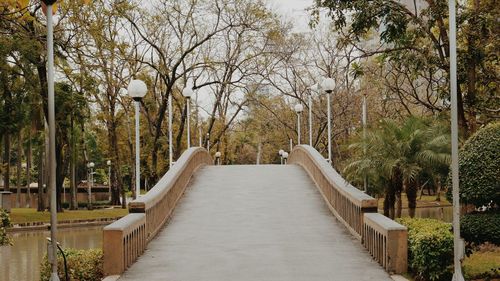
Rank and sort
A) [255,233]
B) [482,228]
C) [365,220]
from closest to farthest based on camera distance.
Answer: [482,228] < [365,220] < [255,233]

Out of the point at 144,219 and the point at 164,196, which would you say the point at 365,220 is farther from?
the point at 164,196

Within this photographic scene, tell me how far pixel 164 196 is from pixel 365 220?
5494 millimetres

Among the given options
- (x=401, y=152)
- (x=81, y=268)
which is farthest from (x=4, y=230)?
(x=401, y=152)

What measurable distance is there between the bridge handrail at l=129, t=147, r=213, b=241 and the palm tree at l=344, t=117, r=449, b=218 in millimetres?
4783

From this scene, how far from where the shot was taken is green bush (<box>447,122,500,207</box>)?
9812mm

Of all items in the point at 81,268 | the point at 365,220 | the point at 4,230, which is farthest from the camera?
the point at 4,230

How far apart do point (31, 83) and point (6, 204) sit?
963 cm

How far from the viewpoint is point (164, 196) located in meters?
16.2

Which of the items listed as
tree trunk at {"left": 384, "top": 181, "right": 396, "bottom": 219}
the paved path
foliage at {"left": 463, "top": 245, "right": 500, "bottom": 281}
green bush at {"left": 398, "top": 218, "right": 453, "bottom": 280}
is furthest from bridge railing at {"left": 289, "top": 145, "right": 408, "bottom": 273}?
tree trunk at {"left": 384, "top": 181, "right": 396, "bottom": 219}

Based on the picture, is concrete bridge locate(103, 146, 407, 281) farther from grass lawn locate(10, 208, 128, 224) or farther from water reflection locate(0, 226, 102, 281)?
grass lawn locate(10, 208, 128, 224)

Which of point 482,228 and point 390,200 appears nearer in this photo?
point 482,228

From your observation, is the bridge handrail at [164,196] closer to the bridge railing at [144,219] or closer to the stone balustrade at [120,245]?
the bridge railing at [144,219]

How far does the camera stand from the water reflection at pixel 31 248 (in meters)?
18.2

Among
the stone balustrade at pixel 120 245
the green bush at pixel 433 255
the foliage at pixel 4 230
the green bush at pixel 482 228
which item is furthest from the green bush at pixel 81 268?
the green bush at pixel 482 228
